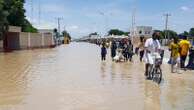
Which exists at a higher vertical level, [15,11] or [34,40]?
[15,11]

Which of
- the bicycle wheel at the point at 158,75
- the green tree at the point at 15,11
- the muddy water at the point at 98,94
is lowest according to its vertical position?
the muddy water at the point at 98,94

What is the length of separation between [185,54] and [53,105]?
10.7 m

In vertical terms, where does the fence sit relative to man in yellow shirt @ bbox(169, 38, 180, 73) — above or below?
below

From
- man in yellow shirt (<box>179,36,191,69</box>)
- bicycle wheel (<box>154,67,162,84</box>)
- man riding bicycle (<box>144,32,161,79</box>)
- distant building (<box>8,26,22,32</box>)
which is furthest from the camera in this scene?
distant building (<box>8,26,22,32</box>)

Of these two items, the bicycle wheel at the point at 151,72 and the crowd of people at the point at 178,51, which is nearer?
the bicycle wheel at the point at 151,72

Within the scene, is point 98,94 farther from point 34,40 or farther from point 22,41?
point 34,40

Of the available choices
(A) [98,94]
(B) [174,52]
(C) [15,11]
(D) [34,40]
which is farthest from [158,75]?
(D) [34,40]

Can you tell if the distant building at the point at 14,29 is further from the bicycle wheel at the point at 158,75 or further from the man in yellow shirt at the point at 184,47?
the bicycle wheel at the point at 158,75

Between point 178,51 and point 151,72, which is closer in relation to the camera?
point 151,72

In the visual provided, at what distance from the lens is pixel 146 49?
53.6 ft

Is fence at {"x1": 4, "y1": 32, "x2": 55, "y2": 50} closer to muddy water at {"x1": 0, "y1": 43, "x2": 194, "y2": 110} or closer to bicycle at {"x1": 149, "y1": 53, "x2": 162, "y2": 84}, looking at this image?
muddy water at {"x1": 0, "y1": 43, "x2": 194, "y2": 110}

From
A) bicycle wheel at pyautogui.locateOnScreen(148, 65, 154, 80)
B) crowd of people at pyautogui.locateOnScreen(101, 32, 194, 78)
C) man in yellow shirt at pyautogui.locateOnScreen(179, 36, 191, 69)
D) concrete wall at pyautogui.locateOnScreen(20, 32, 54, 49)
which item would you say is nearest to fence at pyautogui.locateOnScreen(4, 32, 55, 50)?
concrete wall at pyautogui.locateOnScreen(20, 32, 54, 49)

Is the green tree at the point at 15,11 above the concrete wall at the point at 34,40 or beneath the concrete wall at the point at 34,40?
above

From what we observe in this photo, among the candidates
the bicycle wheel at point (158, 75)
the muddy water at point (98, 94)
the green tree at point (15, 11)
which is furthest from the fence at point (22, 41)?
the bicycle wheel at point (158, 75)
